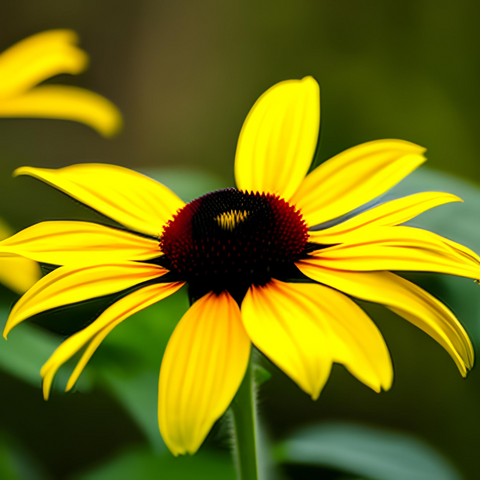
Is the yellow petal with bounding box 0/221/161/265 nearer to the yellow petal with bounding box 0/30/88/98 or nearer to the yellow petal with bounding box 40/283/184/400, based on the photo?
the yellow petal with bounding box 40/283/184/400

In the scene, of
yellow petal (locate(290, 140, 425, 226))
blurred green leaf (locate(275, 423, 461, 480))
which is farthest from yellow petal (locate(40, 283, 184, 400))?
blurred green leaf (locate(275, 423, 461, 480))

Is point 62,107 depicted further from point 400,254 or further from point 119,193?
point 400,254

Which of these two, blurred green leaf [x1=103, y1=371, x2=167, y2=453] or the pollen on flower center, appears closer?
the pollen on flower center

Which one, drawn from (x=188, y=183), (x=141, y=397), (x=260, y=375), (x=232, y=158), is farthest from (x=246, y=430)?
(x=232, y=158)

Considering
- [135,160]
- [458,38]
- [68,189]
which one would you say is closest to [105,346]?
[68,189]

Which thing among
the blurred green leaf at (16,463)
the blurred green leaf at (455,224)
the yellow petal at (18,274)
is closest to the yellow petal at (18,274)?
the yellow petal at (18,274)

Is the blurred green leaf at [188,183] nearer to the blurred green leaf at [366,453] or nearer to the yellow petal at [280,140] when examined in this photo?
the yellow petal at [280,140]
